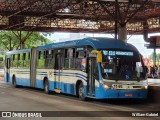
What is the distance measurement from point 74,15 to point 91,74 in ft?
92.8

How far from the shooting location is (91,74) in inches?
744

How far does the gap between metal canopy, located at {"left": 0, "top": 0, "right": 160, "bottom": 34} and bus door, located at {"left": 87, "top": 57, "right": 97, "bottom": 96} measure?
1161cm

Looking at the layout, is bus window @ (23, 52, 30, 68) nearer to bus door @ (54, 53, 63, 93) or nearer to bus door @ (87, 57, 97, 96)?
bus door @ (54, 53, 63, 93)

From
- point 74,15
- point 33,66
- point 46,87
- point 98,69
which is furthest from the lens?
point 74,15

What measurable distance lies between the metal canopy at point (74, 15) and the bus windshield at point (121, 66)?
11.7 metres

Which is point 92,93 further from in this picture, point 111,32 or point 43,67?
point 111,32

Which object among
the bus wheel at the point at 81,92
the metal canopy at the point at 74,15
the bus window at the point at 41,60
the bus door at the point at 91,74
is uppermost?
the metal canopy at the point at 74,15

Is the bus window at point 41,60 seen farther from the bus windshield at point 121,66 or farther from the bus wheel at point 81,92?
Answer: the bus windshield at point 121,66

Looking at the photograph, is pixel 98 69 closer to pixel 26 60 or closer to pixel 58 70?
pixel 58 70

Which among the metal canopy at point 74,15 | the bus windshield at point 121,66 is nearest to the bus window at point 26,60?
the metal canopy at point 74,15

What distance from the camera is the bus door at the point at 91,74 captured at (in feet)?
61.4

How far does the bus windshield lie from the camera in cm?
1812

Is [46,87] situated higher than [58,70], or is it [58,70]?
[58,70]

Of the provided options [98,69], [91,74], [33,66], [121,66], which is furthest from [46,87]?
[121,66]
